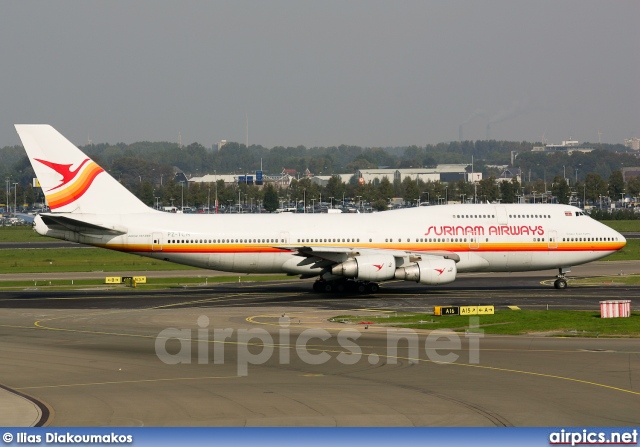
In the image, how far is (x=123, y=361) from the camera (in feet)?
108

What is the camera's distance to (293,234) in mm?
57969

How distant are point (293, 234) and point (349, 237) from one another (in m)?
3.86

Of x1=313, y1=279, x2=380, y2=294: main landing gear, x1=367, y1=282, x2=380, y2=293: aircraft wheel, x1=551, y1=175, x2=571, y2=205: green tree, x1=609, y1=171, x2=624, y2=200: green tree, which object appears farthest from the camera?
x1=609, y1=171, x2=624, y2=200: green tree

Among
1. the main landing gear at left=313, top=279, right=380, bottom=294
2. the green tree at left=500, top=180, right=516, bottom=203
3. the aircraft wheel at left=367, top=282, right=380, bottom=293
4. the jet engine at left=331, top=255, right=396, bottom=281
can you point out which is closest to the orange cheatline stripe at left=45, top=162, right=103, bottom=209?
the main landing gear at left=313, top=279, right=380, bottom=294

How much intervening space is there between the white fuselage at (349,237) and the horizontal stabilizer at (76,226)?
41cm

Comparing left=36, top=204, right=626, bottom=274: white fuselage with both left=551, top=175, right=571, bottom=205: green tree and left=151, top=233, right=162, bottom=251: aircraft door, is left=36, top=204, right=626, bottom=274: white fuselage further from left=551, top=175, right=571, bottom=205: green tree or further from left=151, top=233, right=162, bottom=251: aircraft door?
left=551, top=175, right=571, bottom=205: green tree

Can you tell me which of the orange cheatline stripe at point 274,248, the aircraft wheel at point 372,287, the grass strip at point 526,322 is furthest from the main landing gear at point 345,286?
the grass strip at point 526,322

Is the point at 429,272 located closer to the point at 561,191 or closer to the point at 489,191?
the point at 561,191

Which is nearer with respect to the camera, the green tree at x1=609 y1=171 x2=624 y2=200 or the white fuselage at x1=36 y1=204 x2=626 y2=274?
the white fuselage at x1=36 y1=204 x2=626 y2=274

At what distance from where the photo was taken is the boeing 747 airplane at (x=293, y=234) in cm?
5681

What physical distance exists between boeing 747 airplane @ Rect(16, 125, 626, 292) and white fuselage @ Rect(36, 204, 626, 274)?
0.07 meters

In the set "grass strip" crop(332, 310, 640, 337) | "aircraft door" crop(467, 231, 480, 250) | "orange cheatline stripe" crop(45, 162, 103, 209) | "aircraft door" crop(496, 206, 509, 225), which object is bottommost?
"grass strip" crop(332, 310, 640, 337)

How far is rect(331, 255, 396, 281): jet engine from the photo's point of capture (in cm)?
5469

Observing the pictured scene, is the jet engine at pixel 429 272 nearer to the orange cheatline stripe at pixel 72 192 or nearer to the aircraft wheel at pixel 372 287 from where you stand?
the aircraft wheel at pixel 372 287
